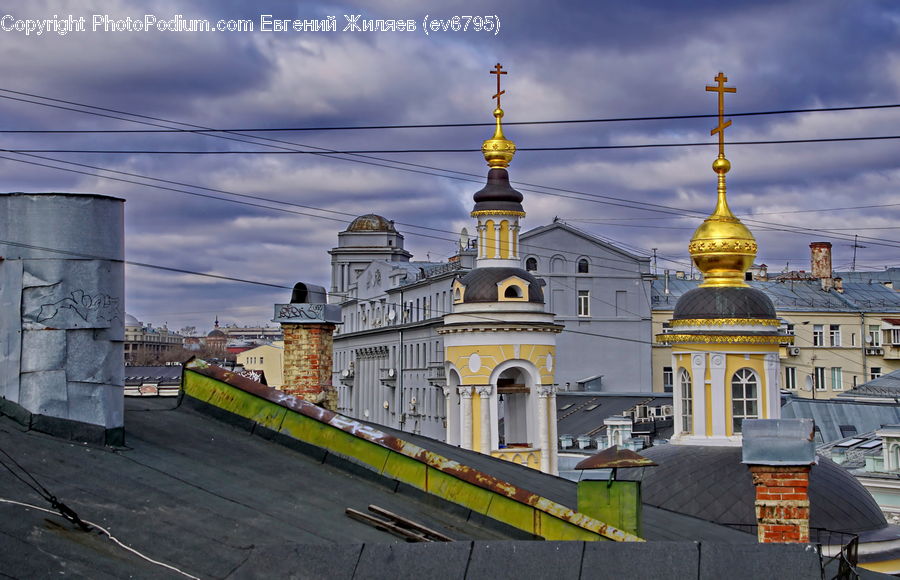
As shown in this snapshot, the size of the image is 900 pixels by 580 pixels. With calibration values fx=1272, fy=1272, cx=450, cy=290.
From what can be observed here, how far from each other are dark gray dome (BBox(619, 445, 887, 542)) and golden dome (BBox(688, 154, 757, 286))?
14.6 ft

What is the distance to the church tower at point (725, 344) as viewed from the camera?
29.0 m

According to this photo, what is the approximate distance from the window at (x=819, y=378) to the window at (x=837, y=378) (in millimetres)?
582

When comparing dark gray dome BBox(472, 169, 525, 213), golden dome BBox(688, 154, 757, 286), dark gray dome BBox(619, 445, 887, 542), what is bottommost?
dark gray dome BBox(619, 445, 887, 542)

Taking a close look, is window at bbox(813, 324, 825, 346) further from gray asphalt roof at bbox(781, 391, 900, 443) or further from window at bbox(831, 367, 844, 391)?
gray asphalt roof at bbox(781, 391, 900, 443)

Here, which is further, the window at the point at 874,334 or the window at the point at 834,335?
the window at the point at 874,334

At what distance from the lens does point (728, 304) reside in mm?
29172

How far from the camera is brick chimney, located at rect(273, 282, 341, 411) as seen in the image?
17453mm

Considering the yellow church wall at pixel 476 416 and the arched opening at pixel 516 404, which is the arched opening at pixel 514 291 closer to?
the arched opening at pixel 516 404

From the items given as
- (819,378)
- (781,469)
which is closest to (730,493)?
(781,469)

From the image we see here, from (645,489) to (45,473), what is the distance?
19.2 metres

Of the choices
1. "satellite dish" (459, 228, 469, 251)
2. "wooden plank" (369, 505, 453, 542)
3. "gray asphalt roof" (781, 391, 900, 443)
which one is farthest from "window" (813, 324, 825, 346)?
"wooden plank" (369, 505, 453, 542)

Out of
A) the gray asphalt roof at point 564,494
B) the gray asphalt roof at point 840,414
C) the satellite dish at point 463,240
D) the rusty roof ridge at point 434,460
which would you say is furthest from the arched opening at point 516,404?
the satellite dish at point 463,240

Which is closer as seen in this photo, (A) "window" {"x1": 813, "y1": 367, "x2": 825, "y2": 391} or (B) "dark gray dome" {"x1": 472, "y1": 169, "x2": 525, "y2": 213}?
(B) "dark gray dome" {"x1": 472, "y1": 169, "x2": 525, "y2": 213}

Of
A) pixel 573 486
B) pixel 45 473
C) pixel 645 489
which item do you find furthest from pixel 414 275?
pixel 45 473
